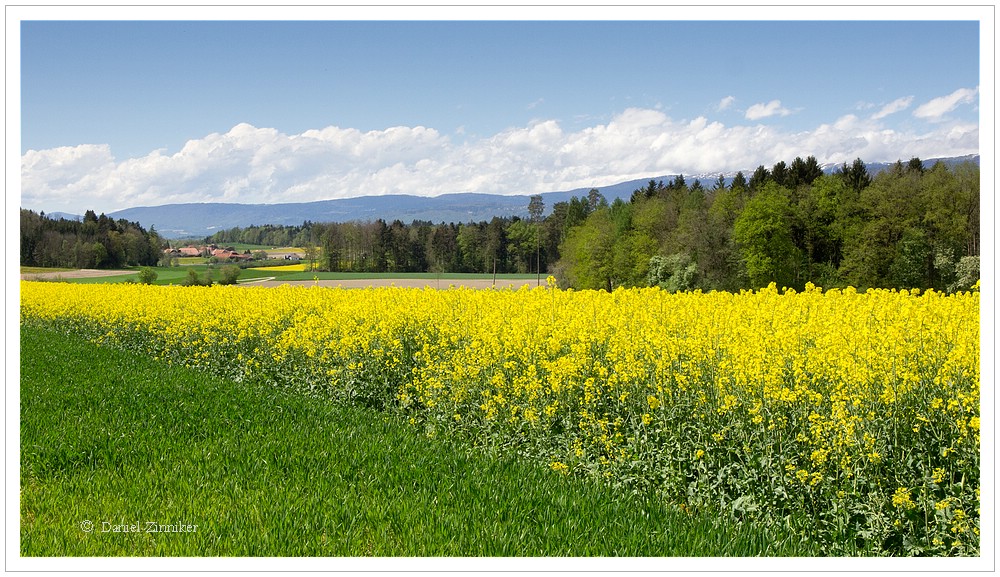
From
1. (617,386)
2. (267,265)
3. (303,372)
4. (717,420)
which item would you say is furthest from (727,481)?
Answer: (267,265)

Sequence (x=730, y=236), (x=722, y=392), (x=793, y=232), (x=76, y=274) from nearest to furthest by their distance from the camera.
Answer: (x=722, y=392), (x=76, y=274), (x=793, y=232), (x=730, y=236)

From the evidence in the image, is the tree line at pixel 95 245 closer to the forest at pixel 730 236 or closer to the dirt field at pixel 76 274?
the dirt field at pixel 76 274

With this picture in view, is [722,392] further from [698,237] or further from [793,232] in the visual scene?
[698,237]

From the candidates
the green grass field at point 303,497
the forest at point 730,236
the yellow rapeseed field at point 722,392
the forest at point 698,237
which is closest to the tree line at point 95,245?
the forest at point 698,237

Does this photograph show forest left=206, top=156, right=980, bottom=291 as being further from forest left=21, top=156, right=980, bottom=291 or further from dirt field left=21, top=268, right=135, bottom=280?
dirt field left=21, top=268, right=135, bottom=280

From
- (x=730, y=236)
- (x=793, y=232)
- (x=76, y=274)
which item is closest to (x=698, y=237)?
(x=730, y=236)
